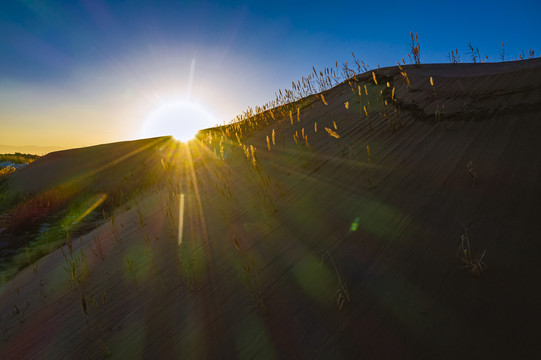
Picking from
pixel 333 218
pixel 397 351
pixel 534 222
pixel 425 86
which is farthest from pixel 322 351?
pixel 425 86

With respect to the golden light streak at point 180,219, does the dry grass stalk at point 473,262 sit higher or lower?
lower

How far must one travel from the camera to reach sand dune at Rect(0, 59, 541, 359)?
3.76 ft

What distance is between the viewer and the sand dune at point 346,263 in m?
1.14

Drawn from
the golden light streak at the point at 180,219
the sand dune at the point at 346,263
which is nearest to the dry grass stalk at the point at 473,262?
the sand dune at the point at 346,263

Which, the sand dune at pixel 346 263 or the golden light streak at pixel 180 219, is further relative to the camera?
the golden light streak at pixel 180 219

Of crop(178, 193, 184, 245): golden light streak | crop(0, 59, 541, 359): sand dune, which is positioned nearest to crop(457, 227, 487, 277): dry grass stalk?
crop(0, 59, 541, 359): sand dune

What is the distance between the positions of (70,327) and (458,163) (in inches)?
128

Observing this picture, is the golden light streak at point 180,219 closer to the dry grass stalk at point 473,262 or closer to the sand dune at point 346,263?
the sand dune at point 346,263

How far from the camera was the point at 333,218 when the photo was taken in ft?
6.54

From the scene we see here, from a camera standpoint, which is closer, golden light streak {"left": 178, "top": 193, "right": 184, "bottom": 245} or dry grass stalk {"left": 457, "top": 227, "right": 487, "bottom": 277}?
dry grass stalk {"left": 457, "top": 227, "right": 487, "bottom": 277}

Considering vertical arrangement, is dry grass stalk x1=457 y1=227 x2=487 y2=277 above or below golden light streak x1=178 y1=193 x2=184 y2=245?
below

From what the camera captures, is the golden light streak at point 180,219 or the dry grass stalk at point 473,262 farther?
the golden light streak at point 180,219

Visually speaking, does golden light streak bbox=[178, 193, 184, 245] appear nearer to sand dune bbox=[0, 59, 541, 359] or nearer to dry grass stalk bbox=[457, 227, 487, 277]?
sand dune bbox=[0, 59, 541, 359]

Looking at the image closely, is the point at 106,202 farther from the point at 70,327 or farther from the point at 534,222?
the point at 534,222
